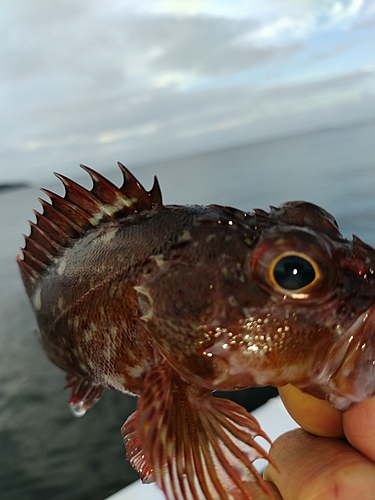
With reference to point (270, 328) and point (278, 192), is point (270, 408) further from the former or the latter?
point (278, 192)

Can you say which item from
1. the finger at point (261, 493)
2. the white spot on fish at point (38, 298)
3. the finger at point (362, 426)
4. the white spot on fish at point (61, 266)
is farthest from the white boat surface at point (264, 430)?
A: the white spot on fish at point (61, 266)

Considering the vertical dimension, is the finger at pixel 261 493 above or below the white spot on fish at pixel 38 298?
below

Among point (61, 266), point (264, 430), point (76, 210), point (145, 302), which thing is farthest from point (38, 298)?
point (264, 430)

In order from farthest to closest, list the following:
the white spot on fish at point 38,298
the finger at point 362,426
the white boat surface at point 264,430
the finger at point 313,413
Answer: the white boat surface at point 264,430 → the white spot on fish at point 38,298 → the finger at point 313,413 → the finger at point 362,426

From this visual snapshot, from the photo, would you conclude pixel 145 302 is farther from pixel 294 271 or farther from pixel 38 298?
pixel 38 298

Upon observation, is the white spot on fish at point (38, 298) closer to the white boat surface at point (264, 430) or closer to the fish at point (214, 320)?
the fish at point (214, 320)

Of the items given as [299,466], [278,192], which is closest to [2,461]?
[299,466]

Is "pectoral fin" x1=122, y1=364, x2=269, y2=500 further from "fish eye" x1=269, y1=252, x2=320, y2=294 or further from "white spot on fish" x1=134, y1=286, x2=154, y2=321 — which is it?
"fish eye" x1=269, y1=252, x2=320, y2=294
